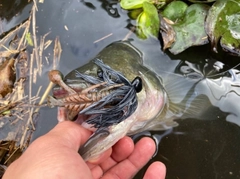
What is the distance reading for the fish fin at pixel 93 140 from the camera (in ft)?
4.75

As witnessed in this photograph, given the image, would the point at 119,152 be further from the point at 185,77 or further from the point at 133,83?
the point at 185,77

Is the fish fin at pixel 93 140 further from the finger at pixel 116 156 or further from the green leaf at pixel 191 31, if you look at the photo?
the green leaf at pixel 191 31

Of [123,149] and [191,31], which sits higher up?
[191,31]

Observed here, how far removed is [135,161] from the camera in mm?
1816

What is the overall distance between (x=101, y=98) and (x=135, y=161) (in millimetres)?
522

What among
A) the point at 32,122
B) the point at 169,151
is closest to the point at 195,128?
the point at 169,151

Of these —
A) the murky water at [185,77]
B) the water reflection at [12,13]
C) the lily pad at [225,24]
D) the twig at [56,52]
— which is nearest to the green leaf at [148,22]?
the murky water at [185,77]

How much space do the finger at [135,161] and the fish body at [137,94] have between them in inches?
4.0

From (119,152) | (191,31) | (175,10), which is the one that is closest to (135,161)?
(119,152)

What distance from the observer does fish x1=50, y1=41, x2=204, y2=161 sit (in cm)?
146

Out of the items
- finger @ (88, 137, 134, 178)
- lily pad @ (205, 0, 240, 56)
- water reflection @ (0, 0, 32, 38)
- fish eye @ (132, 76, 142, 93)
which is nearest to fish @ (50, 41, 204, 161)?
fish eye @ (132, 76, 142, 93)

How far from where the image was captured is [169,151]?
1999 mm

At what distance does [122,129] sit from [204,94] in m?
0.69

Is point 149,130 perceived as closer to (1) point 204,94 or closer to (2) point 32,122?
(1) point 204,94
